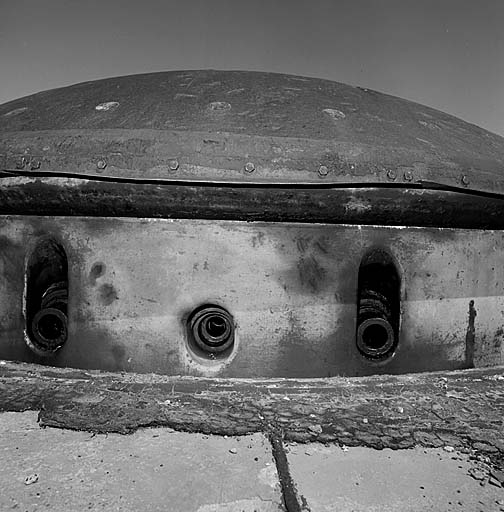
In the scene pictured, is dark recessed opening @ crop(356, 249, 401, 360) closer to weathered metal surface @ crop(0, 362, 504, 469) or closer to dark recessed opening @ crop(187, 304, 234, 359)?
weathered metal surface @ crop(0, 362, 504, 469)

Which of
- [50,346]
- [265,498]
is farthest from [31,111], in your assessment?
[265,498]

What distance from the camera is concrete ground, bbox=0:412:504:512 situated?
1.32 meters

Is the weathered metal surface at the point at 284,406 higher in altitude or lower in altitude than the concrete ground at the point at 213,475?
higher

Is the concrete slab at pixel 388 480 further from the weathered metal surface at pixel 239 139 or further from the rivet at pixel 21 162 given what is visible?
the rivet at pixel 21 162

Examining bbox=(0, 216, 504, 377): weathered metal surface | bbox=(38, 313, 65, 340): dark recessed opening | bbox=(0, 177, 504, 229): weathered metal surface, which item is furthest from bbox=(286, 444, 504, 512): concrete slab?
bbox=(38, 313, 65, 340): dark recessed opening

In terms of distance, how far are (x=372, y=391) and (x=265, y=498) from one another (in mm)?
860

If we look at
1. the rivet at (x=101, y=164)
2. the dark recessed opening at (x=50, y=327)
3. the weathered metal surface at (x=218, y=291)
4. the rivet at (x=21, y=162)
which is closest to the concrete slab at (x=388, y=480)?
the weathered metal surface at (x=218, y=291)

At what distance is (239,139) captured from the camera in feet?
6.86

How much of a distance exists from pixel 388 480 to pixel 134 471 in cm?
67

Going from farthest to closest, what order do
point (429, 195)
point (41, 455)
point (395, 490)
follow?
point (429, 195) < point (41, 455) < point (395, 490)

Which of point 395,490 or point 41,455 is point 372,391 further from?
point 41,455

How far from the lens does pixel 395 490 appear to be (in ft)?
4.57

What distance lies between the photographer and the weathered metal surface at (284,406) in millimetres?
1708

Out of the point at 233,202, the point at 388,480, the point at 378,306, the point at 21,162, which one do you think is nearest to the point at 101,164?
the point at 21,162
